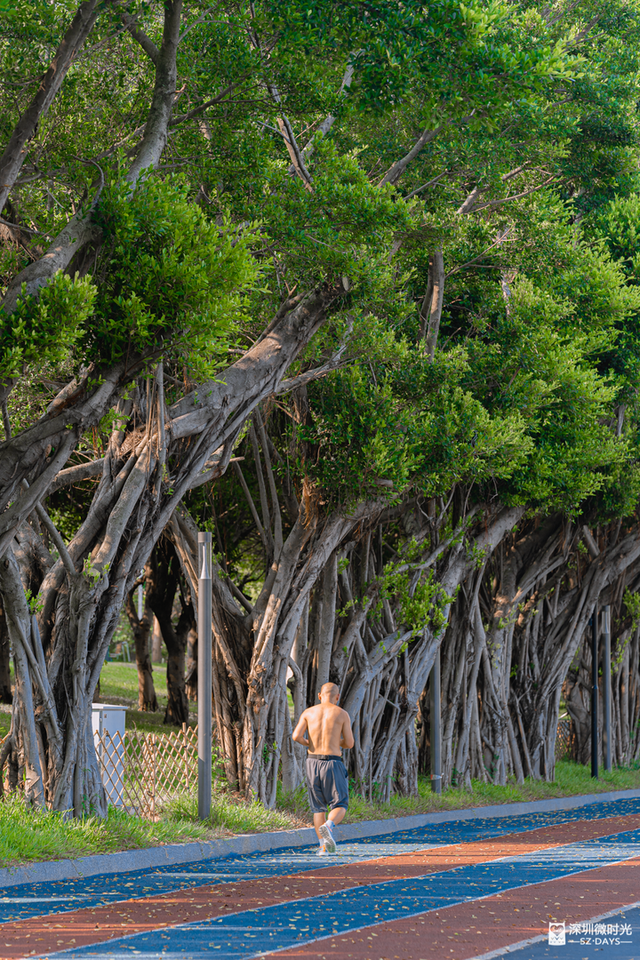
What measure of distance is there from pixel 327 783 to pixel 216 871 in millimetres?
1494

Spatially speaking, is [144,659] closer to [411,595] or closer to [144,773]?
[411,595]

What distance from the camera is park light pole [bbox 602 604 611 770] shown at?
72.1 ft


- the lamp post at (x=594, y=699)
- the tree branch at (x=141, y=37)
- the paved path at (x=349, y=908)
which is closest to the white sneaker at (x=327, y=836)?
the paved path at (x=349, y=908)

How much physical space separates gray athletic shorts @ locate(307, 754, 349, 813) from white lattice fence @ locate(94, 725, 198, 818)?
88.4 inches

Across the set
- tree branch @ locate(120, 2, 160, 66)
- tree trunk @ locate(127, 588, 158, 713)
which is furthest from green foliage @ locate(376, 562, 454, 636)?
tree trunk @ locate(127, 588, 158, 713)

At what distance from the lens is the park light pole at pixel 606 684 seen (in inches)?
866

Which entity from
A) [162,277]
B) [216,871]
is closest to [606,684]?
[216,871]

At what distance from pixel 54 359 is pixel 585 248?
397 inches

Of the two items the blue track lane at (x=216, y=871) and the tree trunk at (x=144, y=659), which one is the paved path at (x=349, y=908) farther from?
the tree trunk at (x=144, y=659)

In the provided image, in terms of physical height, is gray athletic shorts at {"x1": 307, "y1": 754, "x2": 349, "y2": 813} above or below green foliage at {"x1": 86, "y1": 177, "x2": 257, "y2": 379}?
below

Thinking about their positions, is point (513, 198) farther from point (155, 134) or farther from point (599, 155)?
point (155, 134)

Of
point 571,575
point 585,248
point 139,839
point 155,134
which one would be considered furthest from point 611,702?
point 155,134

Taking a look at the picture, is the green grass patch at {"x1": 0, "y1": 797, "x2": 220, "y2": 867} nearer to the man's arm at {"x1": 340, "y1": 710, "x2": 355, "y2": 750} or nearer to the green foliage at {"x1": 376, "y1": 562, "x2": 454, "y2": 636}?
the man's arm at {"x1": 340, "y1": 710, "x2": 355, "y2": 750}

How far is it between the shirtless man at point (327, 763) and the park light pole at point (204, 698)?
41.6 inches
